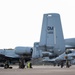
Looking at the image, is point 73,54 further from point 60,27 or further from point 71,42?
point 71,42

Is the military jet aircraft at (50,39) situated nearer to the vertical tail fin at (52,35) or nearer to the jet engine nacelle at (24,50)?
the vertical tail fin at (52,35)

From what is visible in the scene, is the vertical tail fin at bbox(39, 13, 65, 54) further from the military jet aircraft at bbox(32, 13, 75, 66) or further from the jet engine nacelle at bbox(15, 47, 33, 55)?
the jet engine nacelle at bbox(15, 47, 33, 55)

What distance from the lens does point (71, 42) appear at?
119 m

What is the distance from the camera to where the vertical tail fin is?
90688 millimetres

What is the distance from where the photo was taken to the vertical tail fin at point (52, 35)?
9069cm

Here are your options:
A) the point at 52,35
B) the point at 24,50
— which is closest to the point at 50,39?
the point at 52,35

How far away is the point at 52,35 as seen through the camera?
302 ft

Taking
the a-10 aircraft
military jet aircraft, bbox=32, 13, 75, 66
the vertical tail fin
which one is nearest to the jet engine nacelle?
the a-10 aircraft

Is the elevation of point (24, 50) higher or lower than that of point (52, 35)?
lower

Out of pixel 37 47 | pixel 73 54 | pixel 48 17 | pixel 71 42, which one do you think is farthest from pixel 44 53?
pixel 71 42

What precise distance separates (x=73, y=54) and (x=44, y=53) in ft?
64.6

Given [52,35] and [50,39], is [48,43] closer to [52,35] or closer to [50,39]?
[50,39]

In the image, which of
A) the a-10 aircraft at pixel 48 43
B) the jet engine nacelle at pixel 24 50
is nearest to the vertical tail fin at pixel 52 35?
the a-10 aircraft at pixel 48 43

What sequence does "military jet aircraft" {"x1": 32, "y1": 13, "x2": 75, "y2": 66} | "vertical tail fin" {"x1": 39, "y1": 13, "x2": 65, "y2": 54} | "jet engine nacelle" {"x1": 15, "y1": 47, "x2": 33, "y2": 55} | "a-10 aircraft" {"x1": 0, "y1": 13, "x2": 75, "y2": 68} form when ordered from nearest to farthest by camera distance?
1. "military jet aircraft" {"x1": 32, "y1": 13, "x2": 75, "y2": 66}
2. "a-10 aircraft" {"x1": 0, "y1": 13, "x2": 75, "y2": 68}
3. "vertical tail fin" {"x1": 39, "y1": 13, "x2": 65, "y2": 54}
4. "jet engine nacelle" {"x1": 15, "y1": 47, "x2": 33, "y2": 55}
